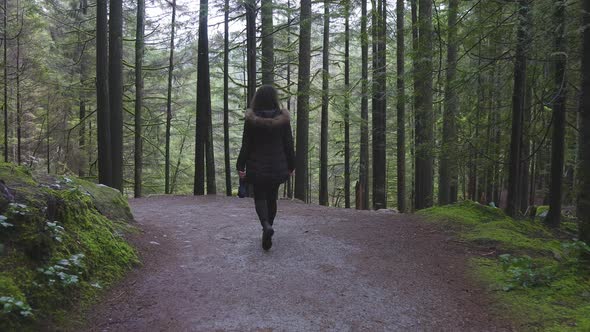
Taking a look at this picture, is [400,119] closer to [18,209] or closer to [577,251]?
[577,251]

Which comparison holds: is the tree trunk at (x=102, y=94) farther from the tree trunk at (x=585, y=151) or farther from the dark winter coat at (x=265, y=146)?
the tree trunk at (x=585, y=151)

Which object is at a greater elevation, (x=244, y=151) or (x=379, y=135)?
(x=379, y=135)

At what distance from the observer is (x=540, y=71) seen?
793cm

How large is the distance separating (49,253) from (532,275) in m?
4.47

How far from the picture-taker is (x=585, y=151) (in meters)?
3.96

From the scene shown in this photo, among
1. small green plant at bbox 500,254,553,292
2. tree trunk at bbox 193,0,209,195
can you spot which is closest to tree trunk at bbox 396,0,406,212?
tree trunk at bbox 193,0,209,195

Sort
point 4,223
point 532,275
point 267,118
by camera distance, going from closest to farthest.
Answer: point 4,223 < point 532,275 < point 267,118

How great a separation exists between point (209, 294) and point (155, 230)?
123 inches

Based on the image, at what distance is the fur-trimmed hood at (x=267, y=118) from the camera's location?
5.29 m

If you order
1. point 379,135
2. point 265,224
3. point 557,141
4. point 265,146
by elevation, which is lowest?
point 265,224

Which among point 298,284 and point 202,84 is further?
point 202,84

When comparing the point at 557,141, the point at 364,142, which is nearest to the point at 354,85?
the point at 364,142

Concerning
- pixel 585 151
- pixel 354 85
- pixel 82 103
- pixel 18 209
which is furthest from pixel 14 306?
pixel 82 103

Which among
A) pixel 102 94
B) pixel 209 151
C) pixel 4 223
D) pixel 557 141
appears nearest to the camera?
pixel 4 223
